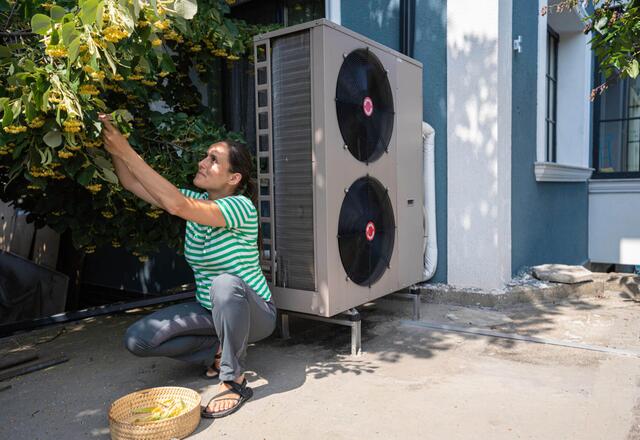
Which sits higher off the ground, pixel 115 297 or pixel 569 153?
pixel 569 153

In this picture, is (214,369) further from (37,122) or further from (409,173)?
(409,173)

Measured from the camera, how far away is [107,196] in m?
3.00

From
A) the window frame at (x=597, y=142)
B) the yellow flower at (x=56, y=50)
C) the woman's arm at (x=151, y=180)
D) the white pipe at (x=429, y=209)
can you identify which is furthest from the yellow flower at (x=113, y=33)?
the window frame at (x=597, y=142)

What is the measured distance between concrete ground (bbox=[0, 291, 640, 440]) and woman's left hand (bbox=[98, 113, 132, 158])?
3.84 ft

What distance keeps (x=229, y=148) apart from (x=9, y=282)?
4.13 m

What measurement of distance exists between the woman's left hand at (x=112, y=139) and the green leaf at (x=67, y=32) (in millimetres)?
435

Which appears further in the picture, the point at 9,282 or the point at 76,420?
the point at 9,282

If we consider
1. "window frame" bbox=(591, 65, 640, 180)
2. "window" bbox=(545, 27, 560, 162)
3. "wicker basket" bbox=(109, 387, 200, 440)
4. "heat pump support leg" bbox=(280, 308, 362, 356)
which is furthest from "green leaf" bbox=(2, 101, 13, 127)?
"window frame" bbox=(591, 65, 640, 180)

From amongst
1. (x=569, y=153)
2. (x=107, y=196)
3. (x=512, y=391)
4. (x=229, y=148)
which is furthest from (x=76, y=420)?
(x=569, y=153)

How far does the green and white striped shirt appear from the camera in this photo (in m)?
2.49

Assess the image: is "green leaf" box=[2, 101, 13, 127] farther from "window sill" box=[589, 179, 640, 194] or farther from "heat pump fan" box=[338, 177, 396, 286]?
"window sill" box=[589, 179, 640, 194]

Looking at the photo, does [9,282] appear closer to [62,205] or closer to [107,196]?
[62,205]

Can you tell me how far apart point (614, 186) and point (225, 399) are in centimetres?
652

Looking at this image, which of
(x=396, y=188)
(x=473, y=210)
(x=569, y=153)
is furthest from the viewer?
(x=569, y=153)
